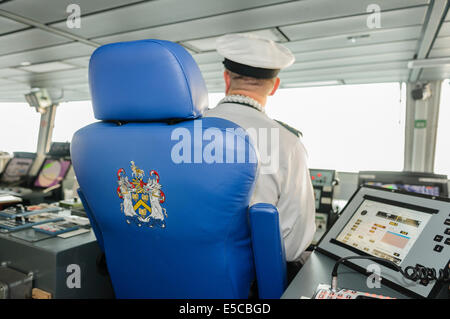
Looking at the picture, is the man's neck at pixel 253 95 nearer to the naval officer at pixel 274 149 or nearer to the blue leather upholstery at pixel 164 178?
the naval officer at pixel 274 149

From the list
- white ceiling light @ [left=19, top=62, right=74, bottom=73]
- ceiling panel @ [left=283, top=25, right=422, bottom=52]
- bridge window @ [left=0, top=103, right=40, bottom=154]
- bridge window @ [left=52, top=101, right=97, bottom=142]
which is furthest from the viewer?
bridge window @ [left=0, top=103, right=40, bottom=154]

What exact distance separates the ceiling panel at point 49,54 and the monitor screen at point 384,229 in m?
3.39

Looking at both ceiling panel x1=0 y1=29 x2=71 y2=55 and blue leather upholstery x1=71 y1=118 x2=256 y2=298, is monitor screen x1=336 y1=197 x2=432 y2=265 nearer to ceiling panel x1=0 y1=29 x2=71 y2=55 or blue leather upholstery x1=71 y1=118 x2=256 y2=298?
blue leather upholstery x1=71 y1=118 x2=256 y2=298

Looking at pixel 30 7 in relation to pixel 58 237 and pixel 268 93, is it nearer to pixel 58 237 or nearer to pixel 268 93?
pixel 58 237

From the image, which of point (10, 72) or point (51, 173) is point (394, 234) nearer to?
point (51, 173)

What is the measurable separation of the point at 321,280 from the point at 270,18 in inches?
85.4

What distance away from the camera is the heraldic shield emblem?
858 mm

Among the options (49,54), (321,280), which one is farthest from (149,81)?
(49,54)

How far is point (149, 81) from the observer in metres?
0.84

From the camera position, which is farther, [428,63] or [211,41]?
[428,63]

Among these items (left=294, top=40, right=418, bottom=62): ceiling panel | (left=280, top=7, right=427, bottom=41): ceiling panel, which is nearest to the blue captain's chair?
(left=280, top=7, right=427, bottom=41): ceiling panel

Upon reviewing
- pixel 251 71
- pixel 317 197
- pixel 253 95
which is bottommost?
pixel 317 197

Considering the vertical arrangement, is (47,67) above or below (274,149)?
above

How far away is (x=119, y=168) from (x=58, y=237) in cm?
82
